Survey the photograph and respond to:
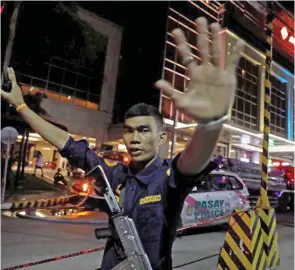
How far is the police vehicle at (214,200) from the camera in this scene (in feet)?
27.2

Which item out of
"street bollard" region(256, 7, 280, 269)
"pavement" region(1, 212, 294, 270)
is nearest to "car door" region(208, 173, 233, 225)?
"pavement" region(1, 212, 294, 270)

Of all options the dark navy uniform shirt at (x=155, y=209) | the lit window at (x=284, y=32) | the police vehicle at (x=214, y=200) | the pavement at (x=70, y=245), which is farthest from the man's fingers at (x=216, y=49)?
the lit window at (x=284, y=32)

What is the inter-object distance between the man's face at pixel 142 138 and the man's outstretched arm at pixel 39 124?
39cm

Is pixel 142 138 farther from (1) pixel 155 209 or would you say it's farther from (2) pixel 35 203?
(2) pixel 35 203

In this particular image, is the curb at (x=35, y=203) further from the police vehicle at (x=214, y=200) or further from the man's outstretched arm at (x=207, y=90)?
the man's outstretched arm at (x=207, y=90)

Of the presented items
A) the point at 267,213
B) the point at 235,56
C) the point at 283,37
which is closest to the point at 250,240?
the point at 267,213

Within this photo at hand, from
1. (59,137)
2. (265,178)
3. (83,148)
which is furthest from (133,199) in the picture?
(265,178)

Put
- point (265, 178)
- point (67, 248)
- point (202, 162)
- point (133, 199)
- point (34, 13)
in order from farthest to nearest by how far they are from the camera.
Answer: point (34, 13), point (67, 248), point (265, 178), point (133, 199), point (202, 162)

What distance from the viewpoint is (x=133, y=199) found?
167 cm

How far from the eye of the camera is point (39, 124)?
193cm

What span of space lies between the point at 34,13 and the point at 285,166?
14639 millimetres

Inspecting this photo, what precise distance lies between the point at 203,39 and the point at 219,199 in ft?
27.0

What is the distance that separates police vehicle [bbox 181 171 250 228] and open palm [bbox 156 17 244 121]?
696cm

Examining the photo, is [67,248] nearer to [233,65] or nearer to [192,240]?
[192,240]
